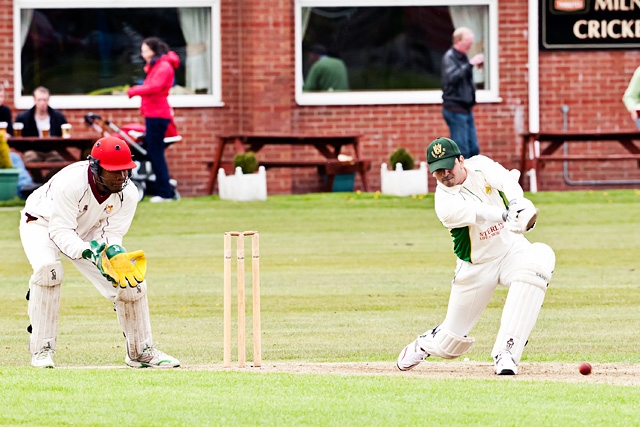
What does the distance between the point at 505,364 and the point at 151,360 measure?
2.34 metres

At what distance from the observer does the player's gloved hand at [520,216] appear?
825 cm

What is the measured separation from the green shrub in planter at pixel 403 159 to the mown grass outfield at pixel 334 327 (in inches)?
25.7

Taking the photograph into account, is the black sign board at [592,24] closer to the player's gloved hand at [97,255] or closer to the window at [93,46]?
the window at [93,46]

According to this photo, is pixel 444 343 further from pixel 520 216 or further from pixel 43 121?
pixel 43 121

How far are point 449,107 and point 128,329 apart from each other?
10960 millimetres

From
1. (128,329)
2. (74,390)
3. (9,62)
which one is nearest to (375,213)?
(9,62)

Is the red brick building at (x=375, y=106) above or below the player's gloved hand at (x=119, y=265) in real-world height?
A: above

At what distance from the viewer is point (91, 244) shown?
8.85 m

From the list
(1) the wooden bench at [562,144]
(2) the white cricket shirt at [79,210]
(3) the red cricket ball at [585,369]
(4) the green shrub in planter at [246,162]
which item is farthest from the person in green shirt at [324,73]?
(3) the red cricket ball at [585,369]

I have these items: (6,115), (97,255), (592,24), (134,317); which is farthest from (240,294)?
(592,24)

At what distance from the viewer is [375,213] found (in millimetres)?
19156

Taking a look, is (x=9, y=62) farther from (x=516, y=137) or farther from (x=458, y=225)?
(x=458, y=225)

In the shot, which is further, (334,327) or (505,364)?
(334,327)

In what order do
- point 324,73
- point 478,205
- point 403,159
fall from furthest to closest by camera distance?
point 324,73 < point 403,159 < point 478,205
